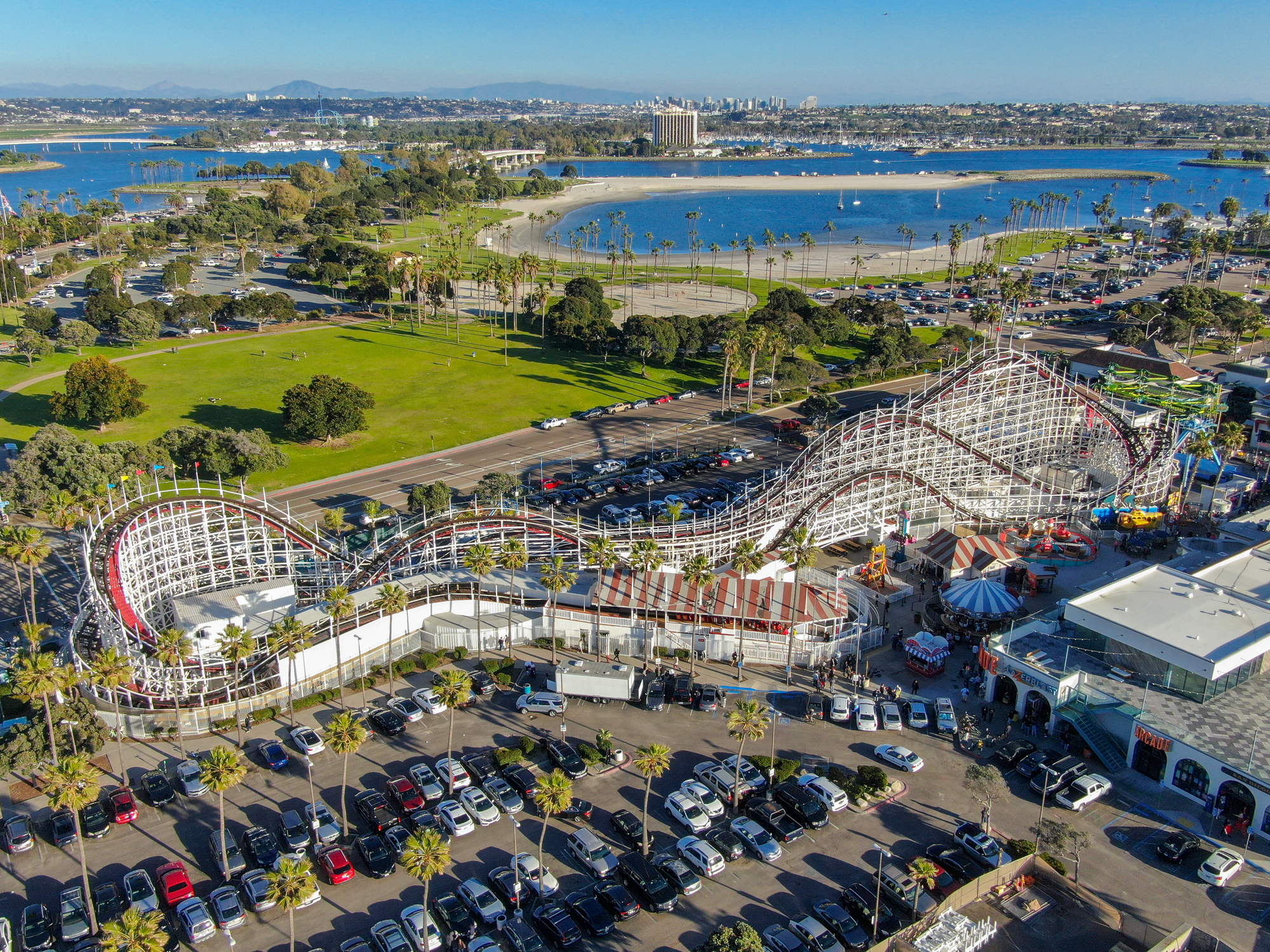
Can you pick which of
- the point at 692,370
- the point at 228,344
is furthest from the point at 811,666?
the point at 228,344

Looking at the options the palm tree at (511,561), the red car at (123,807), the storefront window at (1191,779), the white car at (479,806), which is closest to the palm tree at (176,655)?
the red car at (123,807)

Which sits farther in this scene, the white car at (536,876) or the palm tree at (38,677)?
the palm tree at (38,677)

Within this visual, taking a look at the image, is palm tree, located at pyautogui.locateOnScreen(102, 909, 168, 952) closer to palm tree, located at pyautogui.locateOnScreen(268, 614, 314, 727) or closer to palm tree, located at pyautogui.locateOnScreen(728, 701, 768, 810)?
palm tree, located at pyautogui.locateOnScreen(268, 614, 314, 727)

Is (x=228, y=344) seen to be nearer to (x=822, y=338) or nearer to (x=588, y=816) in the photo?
(x=822, y=338)

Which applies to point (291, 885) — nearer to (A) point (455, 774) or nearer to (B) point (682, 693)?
(A) point (455, 774)

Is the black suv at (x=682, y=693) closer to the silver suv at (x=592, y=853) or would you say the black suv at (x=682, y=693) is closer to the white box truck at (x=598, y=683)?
the white box truck at (x=598, y=683)
